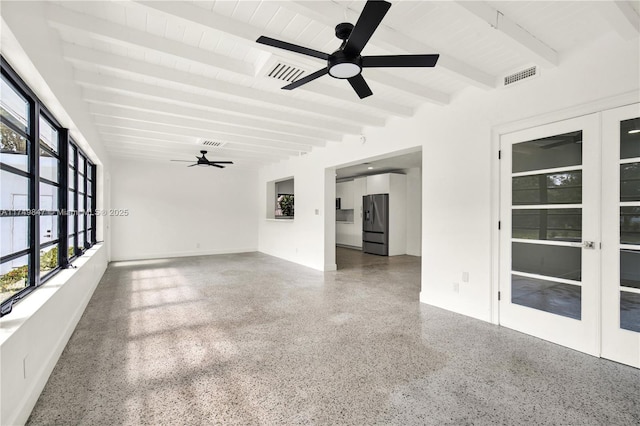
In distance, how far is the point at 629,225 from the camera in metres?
2.51

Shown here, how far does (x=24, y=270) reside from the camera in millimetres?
2344

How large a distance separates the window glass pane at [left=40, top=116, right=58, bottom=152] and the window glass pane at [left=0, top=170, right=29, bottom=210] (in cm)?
74

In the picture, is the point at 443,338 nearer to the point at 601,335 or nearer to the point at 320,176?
the point at 601,335

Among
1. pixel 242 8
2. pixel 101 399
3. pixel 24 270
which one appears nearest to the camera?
pixel 101 399

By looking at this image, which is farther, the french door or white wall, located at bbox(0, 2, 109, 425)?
the french door

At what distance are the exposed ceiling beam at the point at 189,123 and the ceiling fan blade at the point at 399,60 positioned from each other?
9.96ft

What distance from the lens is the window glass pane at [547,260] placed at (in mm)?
2840

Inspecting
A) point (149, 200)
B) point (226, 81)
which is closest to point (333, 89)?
point (226, 81)

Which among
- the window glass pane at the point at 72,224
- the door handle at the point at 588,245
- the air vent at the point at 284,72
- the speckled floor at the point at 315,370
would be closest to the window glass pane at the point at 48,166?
the window glass pane at the point at 72,224

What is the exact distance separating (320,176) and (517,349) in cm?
455

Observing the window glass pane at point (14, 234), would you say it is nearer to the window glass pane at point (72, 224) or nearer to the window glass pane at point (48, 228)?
the window glass pane at point (48, 228)

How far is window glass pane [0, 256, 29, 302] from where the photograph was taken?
6.43ft

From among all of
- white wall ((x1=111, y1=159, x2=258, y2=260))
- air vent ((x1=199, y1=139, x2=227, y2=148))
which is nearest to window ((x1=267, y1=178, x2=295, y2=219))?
white wall ((x1=111, y1=159, x2=258, y2=260))

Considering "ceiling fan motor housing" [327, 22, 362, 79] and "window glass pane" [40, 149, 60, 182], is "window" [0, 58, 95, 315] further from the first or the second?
"ceiling fan motor housing" [327, 22, 362, 79]
